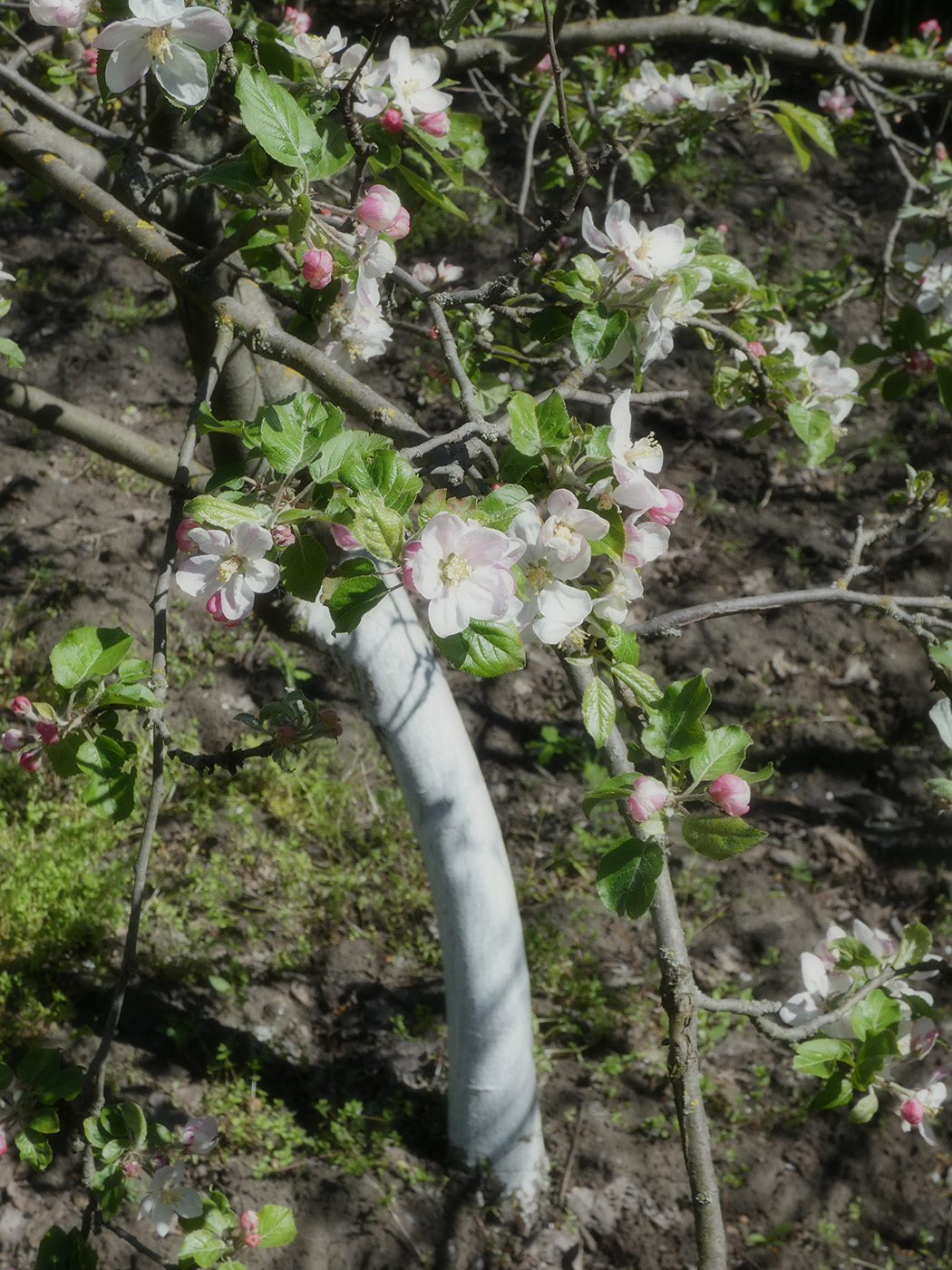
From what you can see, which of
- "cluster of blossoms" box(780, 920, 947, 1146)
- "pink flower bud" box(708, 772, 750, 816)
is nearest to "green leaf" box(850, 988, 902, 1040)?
"cluster of blossoms" box(780, 920, 947, 1146)

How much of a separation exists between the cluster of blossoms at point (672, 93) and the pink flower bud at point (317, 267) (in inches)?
60.0

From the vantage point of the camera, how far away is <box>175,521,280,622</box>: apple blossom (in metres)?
0.91

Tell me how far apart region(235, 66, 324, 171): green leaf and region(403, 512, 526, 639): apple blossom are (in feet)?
1.54

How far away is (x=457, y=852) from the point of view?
192 centimetres

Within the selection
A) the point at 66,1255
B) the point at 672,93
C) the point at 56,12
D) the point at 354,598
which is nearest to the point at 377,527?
the point at 354,598

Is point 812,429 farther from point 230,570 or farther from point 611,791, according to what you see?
point 230,570

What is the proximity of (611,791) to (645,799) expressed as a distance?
37 millimetres

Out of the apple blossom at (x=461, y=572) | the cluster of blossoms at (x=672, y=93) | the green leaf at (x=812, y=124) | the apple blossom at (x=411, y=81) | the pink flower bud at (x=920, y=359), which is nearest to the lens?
the apple blossom at (x=461, y=572)

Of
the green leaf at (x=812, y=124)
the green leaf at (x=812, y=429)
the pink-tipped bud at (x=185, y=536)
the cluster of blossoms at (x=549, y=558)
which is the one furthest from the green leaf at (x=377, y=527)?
the green leaf at (x=812, y=124)

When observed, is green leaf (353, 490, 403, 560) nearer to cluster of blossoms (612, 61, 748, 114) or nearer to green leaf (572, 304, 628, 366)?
green leaf (572, 304, 628, 366)

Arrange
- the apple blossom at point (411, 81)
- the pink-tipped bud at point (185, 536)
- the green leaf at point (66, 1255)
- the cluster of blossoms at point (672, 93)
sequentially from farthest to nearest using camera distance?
the cluster of blossoms at point (672, 93)
the apple blossom at point (411, 81)
the green leaf at point (66, 1255)
the pink-tipped bud at point (185, 536)

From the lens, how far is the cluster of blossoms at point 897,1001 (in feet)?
4.79

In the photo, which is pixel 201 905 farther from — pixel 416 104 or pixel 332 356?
pixel 416 104

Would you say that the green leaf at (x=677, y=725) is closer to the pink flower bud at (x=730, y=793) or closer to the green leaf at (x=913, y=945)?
the pink flower bud at (x=730, y=793)
